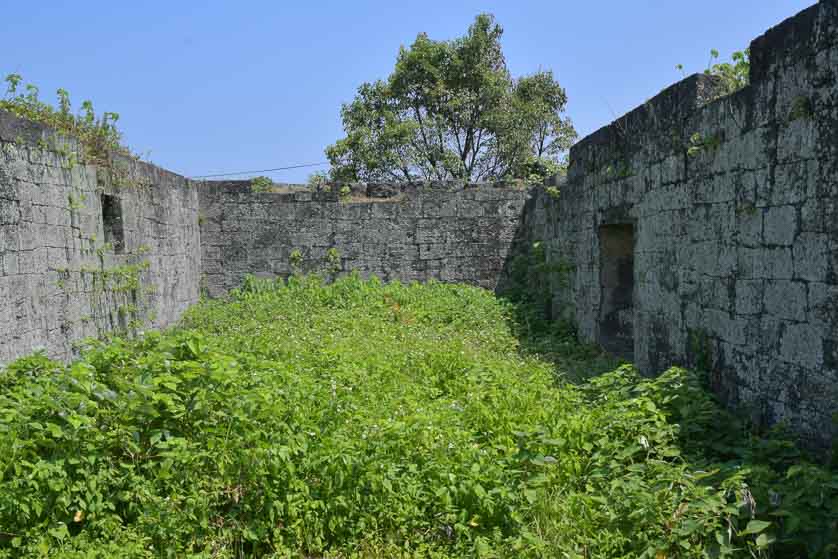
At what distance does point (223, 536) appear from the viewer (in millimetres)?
3543

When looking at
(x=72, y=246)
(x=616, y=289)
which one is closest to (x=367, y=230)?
(x=616, y=289)

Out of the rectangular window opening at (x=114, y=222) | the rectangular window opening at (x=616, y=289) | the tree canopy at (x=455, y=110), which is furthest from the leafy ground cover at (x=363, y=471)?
the tree canopy at (x=455, y=110)

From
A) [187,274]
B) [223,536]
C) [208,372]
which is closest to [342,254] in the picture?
[187,274]

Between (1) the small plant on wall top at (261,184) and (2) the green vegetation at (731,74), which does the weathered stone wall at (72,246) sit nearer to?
(1) the small plant on wall top at (261,184)

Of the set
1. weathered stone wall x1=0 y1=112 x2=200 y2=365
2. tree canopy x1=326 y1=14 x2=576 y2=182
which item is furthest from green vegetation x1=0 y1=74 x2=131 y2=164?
tree canopy x1=326 y1=14 x2=576 y2=182

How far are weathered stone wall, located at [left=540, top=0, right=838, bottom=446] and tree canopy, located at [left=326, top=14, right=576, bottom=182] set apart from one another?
17.4 m

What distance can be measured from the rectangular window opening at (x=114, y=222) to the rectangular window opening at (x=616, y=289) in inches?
202

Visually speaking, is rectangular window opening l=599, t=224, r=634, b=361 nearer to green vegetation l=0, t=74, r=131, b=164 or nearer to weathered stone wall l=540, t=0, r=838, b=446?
weathered stone wall l=540, t=0, r=838, b=446

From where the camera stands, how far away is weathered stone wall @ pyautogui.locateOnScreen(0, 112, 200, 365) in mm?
5547

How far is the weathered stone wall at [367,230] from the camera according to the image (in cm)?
1159

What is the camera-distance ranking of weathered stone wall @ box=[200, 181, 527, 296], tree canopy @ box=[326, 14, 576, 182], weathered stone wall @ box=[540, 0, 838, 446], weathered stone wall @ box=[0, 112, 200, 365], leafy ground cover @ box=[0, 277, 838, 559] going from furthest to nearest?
tree canopy @ box=[326, 14, 576, 182]
weathered stone wall @ box=[200, 181, 527, 296]
weathered stone wall @ box=[0, 112, 200, 365]
weathered stone wall @ box=[540, 0, 838, 446]
leafy ground cover @ box=[0, 277, 838, 559]

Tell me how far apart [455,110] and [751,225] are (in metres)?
21.2

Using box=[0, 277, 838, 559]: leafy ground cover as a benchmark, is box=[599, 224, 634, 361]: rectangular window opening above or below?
above

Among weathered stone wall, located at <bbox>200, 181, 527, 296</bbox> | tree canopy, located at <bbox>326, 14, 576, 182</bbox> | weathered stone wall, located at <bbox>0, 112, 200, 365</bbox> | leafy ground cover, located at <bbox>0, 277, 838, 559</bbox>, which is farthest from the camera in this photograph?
tree canopy, located at <bbox>326, 14, 576, 182</bbox>
